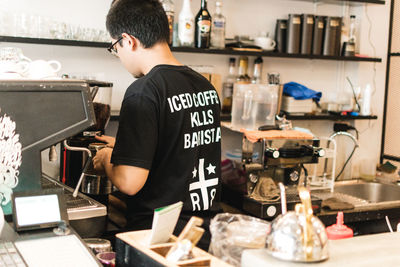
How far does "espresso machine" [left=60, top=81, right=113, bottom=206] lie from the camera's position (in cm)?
235

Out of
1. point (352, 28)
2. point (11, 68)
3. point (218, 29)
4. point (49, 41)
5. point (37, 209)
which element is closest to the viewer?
point (37, 209)

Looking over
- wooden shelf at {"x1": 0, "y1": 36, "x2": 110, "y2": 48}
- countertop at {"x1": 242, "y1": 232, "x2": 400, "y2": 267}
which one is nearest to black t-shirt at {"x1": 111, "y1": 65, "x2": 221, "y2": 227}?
countertop at {"x1": 242, "y1": 232, "x2": 400, "y2": 267}

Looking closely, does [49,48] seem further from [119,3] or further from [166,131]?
[166,131]

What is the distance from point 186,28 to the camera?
3275 millimetres

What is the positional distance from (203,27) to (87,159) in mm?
1287

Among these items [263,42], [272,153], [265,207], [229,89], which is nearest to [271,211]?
[265,207]

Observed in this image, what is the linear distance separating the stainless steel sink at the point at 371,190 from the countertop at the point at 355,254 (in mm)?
2529

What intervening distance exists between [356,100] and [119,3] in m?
2.58

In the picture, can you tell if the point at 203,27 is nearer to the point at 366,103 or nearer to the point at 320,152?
the point at 320,152

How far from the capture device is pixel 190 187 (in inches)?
78.0

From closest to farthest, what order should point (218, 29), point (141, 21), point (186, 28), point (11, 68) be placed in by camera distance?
1. point (11, 68)
2. point (141, 21)
3. point (186, 28)
4. point (218, 29)

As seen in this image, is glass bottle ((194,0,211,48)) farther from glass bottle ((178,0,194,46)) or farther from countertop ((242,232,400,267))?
countertop ((242,232,400,267))

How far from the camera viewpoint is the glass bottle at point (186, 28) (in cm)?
327

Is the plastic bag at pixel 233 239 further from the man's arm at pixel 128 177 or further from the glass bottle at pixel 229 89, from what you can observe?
the glass bottle at pixel 229 89
